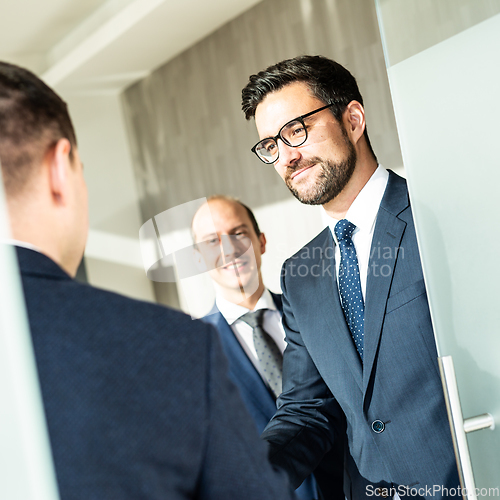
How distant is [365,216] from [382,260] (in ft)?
0.49

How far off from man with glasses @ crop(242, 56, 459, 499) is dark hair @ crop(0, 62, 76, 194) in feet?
2.87

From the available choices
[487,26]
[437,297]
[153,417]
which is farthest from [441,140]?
[153,417]

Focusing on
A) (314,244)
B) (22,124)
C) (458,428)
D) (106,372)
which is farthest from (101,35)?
(458,428)

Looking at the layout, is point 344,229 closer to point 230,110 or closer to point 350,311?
point 350,311

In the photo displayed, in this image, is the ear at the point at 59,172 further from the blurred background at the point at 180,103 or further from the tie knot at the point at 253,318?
the tie knot at the point at 253,318

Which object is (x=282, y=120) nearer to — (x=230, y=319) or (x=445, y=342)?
(x=230, y=319)

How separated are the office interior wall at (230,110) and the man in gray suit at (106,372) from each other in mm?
1009

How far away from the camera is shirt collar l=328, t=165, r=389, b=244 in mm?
1495

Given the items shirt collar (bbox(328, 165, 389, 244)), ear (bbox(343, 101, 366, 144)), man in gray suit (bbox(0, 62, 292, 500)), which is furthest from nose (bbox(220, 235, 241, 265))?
man in gray suit (bbox(0, 62, 292, 500))

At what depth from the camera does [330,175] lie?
1.52 meters

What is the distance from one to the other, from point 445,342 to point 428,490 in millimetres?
414

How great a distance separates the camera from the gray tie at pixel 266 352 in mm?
1642

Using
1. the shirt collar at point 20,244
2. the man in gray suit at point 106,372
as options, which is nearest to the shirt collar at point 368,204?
the man in gray suit at point 106,372

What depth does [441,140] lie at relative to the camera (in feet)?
4.10
